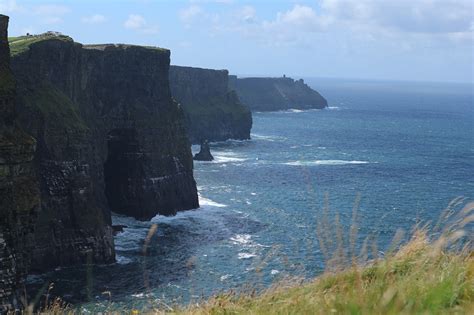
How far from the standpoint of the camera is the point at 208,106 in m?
170

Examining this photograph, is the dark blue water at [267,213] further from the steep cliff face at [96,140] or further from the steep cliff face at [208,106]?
the steep cliff face at [208,106]

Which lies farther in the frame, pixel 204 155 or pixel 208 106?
pixel 208 106

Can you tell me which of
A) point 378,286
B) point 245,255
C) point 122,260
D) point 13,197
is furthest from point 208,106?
point 378,286

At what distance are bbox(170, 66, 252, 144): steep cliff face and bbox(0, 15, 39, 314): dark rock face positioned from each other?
11274cm

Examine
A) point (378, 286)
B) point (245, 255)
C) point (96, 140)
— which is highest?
point (378, 286)

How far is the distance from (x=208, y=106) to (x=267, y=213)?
311 feet

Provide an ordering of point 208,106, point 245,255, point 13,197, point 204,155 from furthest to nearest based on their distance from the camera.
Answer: point 208,106
point 204,155
point 245,255
point 13,197

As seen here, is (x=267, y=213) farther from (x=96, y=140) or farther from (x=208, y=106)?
(x=208, y=106)

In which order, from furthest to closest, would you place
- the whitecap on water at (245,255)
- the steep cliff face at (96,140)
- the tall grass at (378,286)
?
the whitecap on water at (245,255), the steep cliff face at (96,140), the tall grass at (378,286)

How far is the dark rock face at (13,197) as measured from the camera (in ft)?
130

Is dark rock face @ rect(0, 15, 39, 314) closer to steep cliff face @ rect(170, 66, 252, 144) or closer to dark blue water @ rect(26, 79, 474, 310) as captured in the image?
dark blue water @ rect(26, 79, 474, 310)

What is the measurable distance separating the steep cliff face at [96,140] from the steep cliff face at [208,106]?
69987 millimetres

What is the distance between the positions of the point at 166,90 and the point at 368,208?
3326cm

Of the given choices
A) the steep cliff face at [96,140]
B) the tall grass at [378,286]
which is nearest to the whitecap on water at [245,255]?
the steep cliff face at [96,140]
